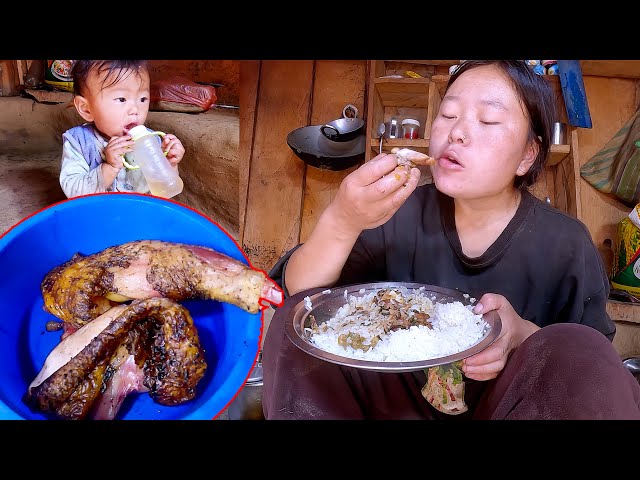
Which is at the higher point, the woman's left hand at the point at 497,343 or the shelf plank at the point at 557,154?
the shelf plank at the point at 557,154

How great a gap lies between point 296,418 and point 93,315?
0.43 metres

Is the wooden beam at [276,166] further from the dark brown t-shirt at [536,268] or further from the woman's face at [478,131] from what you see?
the woman's face at [478,131]

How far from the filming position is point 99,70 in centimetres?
107

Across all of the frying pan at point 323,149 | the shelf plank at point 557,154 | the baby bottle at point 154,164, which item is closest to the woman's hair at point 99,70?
the baby bottle at point 154,164

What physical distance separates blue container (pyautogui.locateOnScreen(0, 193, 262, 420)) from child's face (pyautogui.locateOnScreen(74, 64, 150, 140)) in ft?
0.50

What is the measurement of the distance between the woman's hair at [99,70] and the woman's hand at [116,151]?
110 millimetres

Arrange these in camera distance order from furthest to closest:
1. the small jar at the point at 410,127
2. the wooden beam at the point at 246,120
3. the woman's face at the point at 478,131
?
the small jar at the point at 410,127
the wooden beam at the point at 246,120
the woman's face at the point at 478,131

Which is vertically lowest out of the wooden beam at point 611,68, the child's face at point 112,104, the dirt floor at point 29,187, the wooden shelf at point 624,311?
the wooden shelf at point 624,311

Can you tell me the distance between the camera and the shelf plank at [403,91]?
1344 millimetres

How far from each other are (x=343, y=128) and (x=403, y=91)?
197mm

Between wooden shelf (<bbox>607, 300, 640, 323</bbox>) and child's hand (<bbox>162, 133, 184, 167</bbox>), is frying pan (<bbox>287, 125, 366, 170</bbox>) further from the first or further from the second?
wooden shelf (<bbox>607, 300, 640, 323</bbox>)

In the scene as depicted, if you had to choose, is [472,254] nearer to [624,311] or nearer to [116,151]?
[624,311]

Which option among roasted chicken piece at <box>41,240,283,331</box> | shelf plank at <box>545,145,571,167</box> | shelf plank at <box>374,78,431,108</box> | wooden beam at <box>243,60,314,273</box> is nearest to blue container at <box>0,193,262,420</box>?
roasted chicken piece at <box>41,240,283,331</box>

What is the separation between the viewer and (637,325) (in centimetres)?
138
